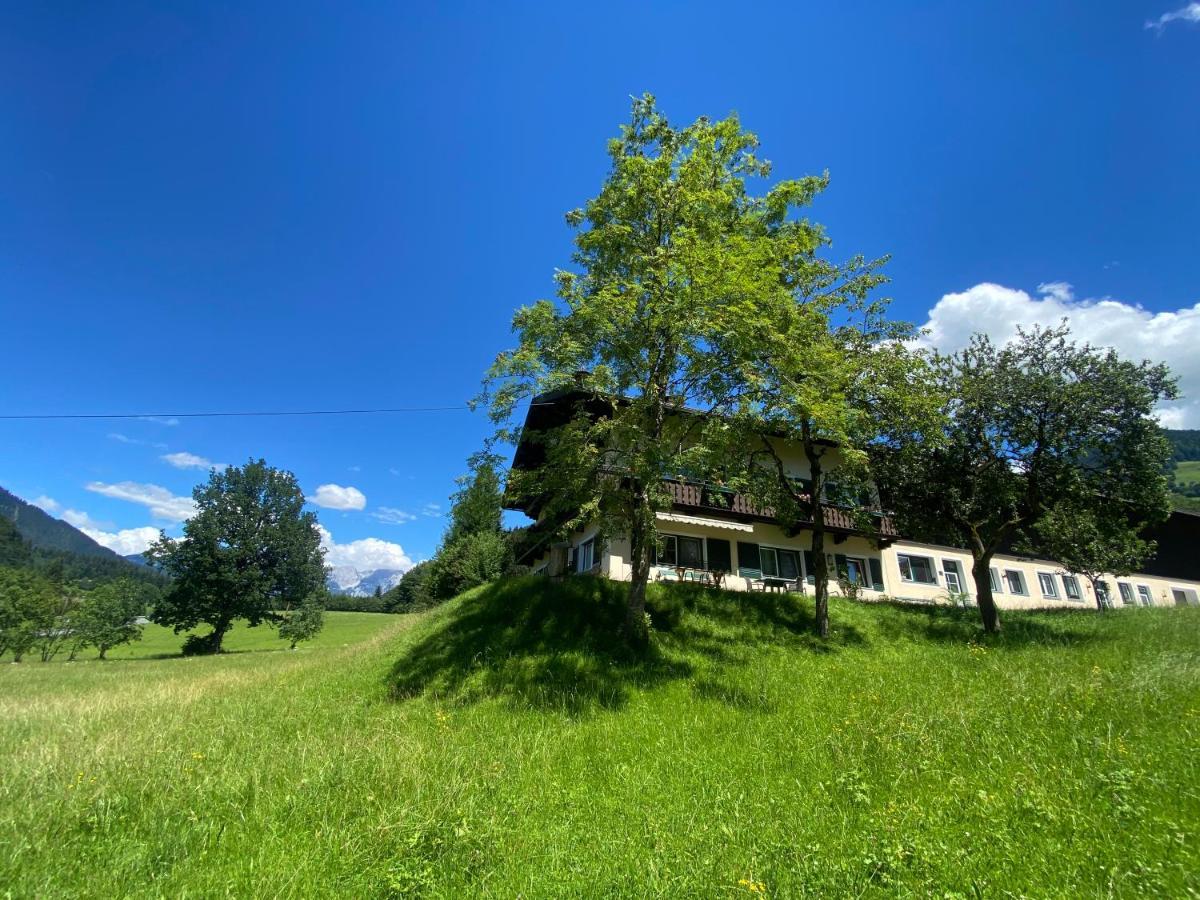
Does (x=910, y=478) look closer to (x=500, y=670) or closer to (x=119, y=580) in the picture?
(x=500, y=670)

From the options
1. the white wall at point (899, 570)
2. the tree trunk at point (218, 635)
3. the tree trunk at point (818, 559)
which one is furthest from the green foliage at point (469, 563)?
the tree trunk at point (818, 559)

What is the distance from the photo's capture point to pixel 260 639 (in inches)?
2272

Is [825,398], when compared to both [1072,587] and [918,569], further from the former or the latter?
[1072,587]

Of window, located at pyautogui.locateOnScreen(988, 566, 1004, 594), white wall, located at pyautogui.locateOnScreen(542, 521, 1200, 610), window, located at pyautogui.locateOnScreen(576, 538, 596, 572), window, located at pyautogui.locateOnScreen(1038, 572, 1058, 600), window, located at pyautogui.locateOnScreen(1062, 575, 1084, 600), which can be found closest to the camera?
white wall, located at pyautogui.locateOnScreen(542, 521, 1200, 610)

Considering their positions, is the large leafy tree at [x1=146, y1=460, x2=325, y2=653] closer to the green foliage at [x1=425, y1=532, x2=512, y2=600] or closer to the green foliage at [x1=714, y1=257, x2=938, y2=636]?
the green foliage at [x1=425, y1=532, x2=512, y2=600]

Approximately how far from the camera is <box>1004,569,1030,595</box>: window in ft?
104

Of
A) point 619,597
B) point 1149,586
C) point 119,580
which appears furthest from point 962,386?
point 119,580

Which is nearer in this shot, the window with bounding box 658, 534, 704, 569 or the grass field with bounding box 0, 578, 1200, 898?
the grass field with bounding box 0, 578, 1200, 898

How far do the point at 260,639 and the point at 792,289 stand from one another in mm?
64745

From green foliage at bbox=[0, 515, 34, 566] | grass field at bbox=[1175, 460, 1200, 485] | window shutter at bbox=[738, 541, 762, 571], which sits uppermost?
grass field at bbox=[1175, 460, 1200, 485]

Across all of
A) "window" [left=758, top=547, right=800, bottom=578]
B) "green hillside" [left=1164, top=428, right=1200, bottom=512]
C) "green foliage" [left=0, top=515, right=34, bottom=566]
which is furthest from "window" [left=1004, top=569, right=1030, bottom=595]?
"green foliage" [left=0, top=515, right=34, bottom=566]

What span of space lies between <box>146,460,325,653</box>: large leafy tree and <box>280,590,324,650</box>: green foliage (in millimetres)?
1862

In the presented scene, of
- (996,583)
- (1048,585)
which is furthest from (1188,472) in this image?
(996,583)

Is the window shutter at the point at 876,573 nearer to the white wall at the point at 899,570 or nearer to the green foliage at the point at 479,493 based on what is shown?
the white wall at the point at 899,570
